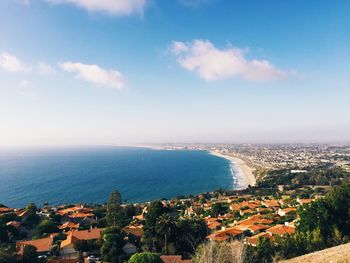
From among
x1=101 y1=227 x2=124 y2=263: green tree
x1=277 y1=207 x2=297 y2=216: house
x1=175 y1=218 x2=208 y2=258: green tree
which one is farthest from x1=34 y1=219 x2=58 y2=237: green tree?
x1=277 y1=207 x2=297 y2=216: house

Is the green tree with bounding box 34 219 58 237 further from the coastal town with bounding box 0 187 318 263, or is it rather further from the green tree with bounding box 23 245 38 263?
the green tree with bounding box 23 245 38 263

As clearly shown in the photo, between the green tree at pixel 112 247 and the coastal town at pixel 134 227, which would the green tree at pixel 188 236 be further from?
the green tree at pixel 112 247

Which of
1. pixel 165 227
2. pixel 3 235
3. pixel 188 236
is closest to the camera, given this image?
pixel 165 227

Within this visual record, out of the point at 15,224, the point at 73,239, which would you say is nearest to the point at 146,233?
the point at 73,239

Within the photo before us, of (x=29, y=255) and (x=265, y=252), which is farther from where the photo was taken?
(x=29, y=255)

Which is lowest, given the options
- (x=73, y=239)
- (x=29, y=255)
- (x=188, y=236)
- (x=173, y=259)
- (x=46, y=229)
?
(x=46, y=229)

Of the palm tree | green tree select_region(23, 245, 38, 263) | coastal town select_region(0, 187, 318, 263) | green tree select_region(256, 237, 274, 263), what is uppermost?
green tree select_region(256, 237, 274, 263)

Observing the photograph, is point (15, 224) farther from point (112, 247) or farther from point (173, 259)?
point (173, 259)

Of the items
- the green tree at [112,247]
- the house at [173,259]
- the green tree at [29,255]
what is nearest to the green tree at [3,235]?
the green tree at [29,255]

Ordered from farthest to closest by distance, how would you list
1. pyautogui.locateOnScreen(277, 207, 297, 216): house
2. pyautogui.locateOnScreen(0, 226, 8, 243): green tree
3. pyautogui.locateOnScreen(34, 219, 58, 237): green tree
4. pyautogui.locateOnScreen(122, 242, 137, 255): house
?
pyautogui.locateOnScreen(277, 207, 297, 216): house
pyautogui.locateOnScreen(34, 219, 58, 237): green tree
pyautogui.locateOnScreen(0, 226, 8, 243): green tree
pyautogui.locateOnScreen(122, 242, 137, 255): house
